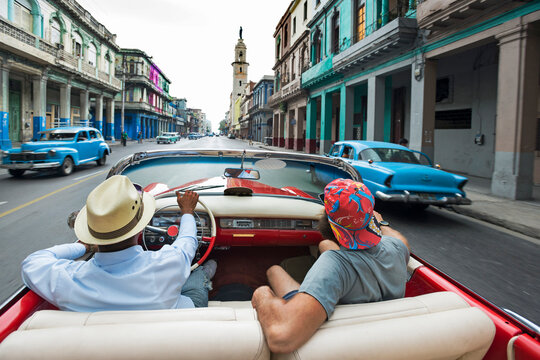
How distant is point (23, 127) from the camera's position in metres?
23.8

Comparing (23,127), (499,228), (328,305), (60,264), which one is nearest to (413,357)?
(328,305)

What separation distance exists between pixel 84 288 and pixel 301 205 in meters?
1.89

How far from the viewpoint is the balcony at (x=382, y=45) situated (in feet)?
42.1

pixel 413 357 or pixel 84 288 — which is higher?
pixel 84 288

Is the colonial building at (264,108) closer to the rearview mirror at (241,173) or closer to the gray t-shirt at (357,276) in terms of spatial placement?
the rearview mirror at (241,173)

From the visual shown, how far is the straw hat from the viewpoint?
4.89 feet

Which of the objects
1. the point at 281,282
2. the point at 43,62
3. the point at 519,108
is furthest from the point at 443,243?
the point at 43,62

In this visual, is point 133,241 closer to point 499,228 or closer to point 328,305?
point 328,305

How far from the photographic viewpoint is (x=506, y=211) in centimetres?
727

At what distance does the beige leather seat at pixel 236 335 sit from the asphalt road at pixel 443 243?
2497 millimetres

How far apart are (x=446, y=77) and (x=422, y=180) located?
11257mm

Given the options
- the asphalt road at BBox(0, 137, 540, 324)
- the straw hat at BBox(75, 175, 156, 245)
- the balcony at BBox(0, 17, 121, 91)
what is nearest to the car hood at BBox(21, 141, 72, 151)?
the asphalt road at BBox(0, 137, 540, 324)

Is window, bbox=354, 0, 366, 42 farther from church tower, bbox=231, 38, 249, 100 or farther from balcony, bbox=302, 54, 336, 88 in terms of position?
church tower, bbox=231, 38, 249, 100

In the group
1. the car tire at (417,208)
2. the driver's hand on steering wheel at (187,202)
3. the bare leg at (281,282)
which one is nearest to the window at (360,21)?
the car tire at (417,208)
